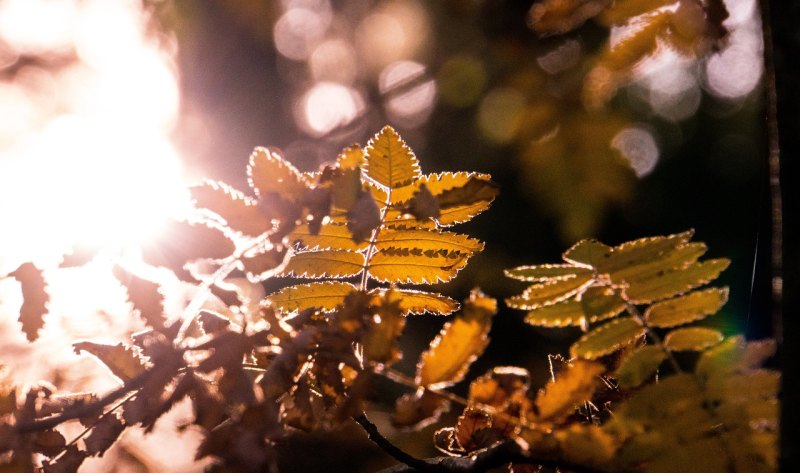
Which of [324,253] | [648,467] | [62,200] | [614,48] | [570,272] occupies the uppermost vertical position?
[62,200]

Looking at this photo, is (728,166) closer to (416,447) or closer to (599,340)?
(416,447)

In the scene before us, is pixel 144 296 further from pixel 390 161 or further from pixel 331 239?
pixel 390 161

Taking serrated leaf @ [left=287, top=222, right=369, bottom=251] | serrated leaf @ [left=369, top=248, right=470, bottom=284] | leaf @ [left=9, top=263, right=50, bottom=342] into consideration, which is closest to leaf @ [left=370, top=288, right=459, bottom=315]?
serrated leaf @ [left=369, top=248, right=470, bottom=284]

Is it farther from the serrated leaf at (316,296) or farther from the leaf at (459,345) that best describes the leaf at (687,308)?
the serrated leaf at (316,296)

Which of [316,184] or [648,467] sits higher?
[316,184]

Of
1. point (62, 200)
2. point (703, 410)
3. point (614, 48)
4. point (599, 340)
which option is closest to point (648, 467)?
point (703, 410)

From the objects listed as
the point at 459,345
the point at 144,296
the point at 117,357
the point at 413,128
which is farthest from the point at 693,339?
the point at 413,128

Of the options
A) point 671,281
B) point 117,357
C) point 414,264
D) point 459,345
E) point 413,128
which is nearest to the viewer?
point 459,345
